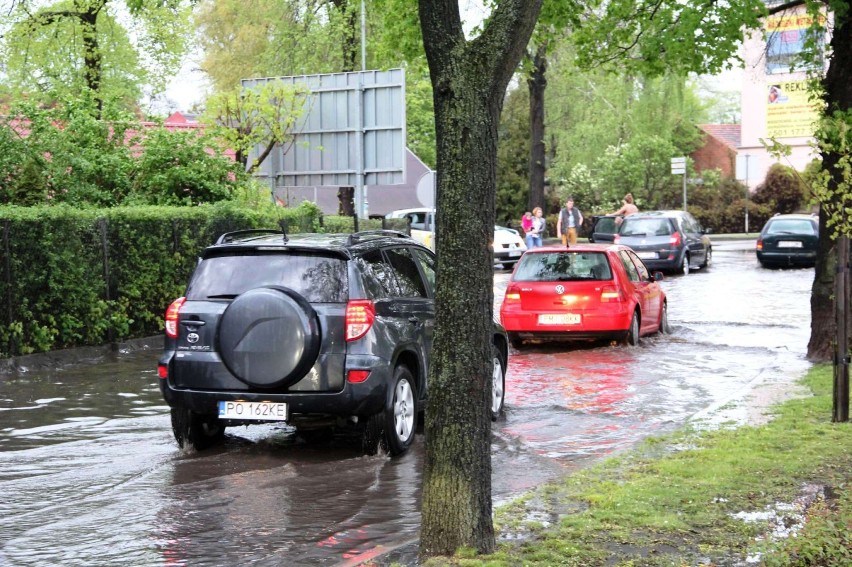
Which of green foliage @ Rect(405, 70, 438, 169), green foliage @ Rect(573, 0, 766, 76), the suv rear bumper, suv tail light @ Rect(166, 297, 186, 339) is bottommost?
the suv rear bumper

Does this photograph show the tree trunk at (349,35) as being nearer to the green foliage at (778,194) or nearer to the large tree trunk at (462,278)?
the green foliage at (778,194)

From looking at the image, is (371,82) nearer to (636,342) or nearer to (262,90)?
(262,90)

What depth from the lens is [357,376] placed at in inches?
384

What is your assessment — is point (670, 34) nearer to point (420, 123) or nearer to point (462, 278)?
point (462, 278)

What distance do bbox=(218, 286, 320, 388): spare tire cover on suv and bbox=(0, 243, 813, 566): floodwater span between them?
706 millimetres

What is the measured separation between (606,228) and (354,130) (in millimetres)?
13759

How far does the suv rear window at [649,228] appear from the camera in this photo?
3553 cm

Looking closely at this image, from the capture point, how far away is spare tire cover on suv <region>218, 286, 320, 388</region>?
9.65 m

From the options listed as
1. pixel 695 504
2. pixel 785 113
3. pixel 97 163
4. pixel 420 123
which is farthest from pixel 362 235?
pixel 785 113

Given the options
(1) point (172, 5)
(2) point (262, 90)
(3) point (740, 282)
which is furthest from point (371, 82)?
(1) point (172, 5)

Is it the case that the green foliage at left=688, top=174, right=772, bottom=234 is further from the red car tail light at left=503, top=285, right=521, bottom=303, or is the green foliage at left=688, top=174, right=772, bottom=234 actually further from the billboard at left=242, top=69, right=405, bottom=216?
the red car tail light at left=503, top=285, right=521, bottom=303

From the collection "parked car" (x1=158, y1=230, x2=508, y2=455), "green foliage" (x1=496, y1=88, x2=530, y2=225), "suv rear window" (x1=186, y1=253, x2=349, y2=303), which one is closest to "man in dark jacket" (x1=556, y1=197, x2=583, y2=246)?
"green foliage" (x1=496, y1=88, x2=530, y2=225)

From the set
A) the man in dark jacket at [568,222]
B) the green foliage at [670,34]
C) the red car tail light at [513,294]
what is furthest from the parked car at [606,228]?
the red car tail light at [513,294]

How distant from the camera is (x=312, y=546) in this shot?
24.0 ft
